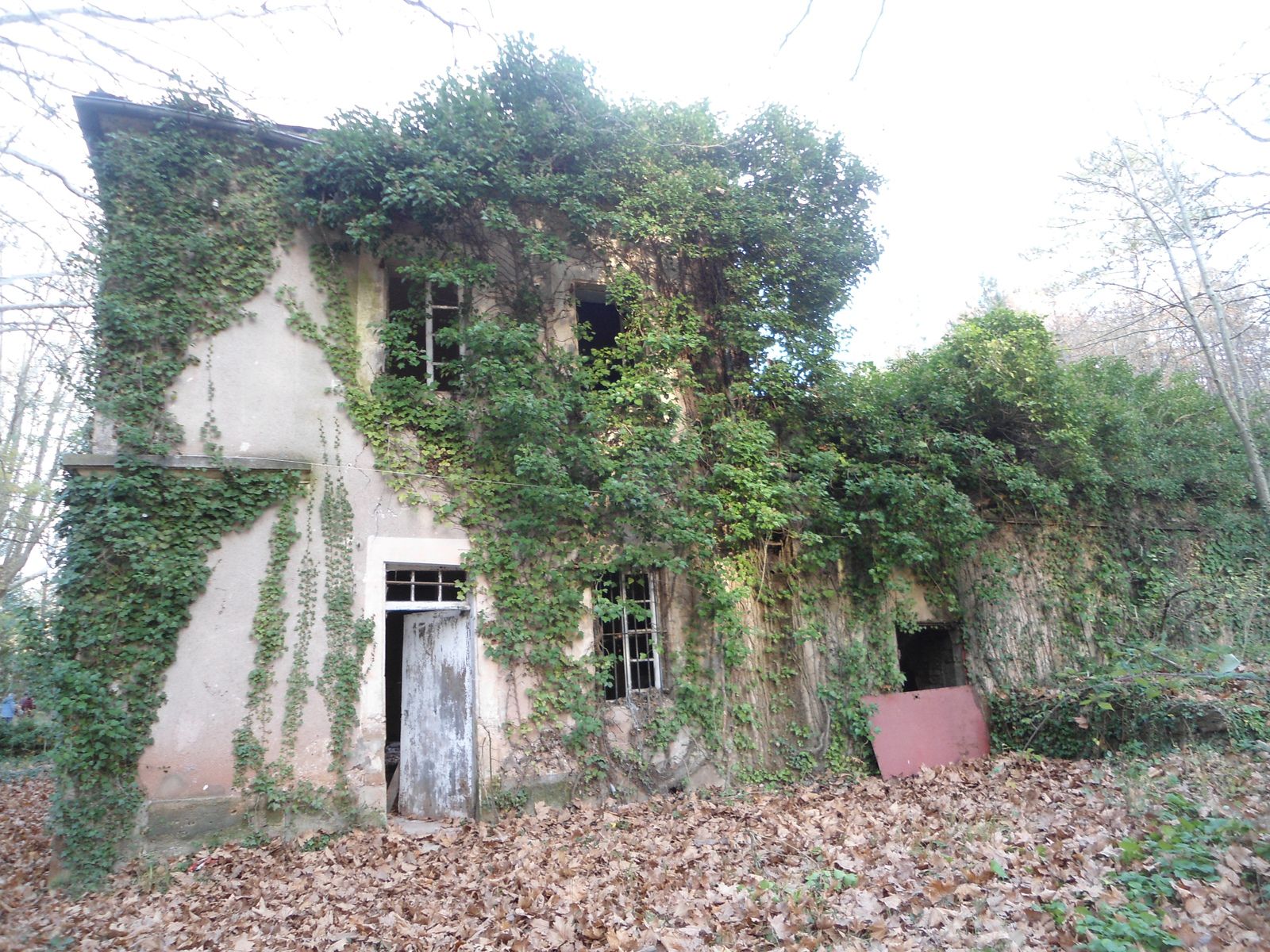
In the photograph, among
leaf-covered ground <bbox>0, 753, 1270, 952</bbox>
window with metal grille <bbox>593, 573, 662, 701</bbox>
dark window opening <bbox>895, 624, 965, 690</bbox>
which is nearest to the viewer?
leaf-covered ground <bbox>0, 753, 1270, 952</bbox>

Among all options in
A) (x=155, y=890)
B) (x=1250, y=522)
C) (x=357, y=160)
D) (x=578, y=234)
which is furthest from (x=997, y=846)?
(x=1250, y=522)

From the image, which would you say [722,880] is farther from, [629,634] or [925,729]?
[925,729]

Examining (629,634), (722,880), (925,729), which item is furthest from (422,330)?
(925,729)

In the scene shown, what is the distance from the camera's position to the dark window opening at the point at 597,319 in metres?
10.5

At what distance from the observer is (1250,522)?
13.4 meters

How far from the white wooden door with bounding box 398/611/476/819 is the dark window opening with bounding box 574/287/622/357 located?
3895 millimetres

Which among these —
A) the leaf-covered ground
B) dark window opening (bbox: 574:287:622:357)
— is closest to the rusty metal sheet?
the leaf-covered ground

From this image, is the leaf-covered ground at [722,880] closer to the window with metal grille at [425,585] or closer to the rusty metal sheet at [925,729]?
the rusty metal sheet at [925,729]

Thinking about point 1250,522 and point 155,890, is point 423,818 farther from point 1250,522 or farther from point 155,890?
point 1250,522

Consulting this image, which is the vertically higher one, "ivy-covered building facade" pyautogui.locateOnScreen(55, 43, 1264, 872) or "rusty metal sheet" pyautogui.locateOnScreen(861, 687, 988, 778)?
"ivy-covered building facade" pyautogui.locateOnScreen(55, 43, 1264, 872)

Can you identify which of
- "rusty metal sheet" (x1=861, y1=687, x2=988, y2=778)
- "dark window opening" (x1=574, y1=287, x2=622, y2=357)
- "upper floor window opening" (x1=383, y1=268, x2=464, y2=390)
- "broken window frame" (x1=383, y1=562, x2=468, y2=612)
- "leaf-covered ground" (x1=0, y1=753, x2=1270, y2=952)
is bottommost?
"leaf-covered ground" (x1=0, y1=753, x2=1270, y2=952)

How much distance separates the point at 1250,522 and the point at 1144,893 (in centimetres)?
1203

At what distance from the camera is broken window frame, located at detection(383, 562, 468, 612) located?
8.60 m

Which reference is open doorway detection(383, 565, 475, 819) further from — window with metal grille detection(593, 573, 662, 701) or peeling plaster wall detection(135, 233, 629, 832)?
window with metal grille detection(593, 573, 662, 701)
